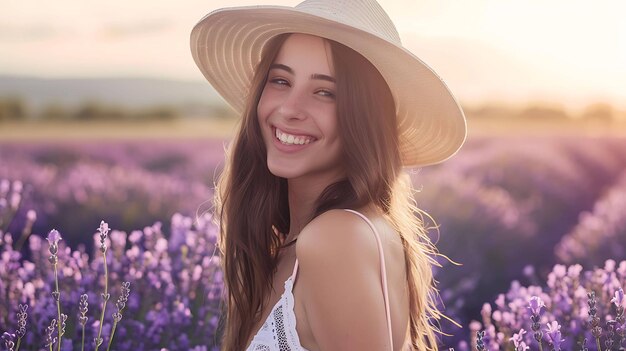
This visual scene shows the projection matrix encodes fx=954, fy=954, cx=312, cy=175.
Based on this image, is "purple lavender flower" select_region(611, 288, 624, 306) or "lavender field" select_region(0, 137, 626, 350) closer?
"purple lavender flower" select_region(611, 288, 624, 306)

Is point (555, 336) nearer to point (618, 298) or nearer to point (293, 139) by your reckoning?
point (618, 298)

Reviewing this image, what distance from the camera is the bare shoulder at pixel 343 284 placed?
206cm

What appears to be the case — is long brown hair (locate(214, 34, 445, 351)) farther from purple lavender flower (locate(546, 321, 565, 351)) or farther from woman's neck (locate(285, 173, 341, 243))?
purple lavender flower (locate(546, 321, 565, 351))

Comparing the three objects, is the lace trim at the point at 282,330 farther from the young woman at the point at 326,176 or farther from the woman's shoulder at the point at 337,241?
the woman's shoulder at the point at 337,241

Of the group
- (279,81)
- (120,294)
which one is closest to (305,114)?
(279,81)

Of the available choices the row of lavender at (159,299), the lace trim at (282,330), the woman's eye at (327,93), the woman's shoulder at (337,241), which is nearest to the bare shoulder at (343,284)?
the woman's shoulder at (337,241)

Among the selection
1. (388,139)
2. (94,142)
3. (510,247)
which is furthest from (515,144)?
(388,139)

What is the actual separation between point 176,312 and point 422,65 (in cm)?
137

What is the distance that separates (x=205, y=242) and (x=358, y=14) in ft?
4.94

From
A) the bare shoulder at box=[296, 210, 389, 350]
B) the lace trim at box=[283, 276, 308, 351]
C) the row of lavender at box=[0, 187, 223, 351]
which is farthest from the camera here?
the row of lavender at box=[0, 187, 223, 351]

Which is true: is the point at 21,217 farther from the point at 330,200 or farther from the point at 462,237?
the point at 330,200

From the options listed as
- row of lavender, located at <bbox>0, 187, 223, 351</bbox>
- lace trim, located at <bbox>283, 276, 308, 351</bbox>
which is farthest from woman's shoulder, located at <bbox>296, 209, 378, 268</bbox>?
row of lavender, located at <bbox>0, 187, 223, 351</bbox>

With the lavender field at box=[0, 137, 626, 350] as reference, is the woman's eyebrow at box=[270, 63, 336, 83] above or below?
above

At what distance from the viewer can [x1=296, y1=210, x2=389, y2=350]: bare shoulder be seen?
2059 mm
